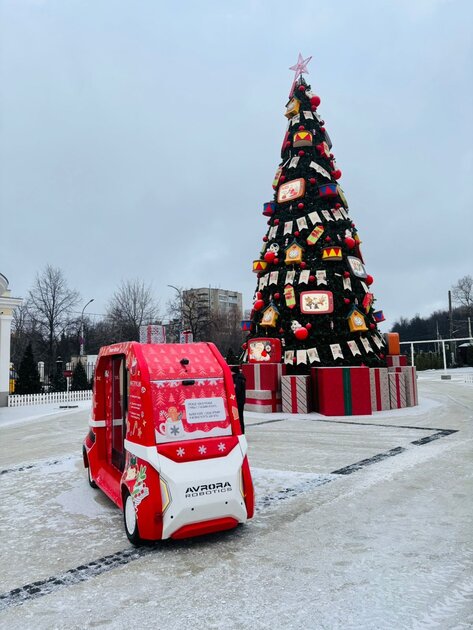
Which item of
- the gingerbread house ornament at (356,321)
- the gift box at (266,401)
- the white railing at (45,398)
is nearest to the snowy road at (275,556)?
the gift box at (266,401)

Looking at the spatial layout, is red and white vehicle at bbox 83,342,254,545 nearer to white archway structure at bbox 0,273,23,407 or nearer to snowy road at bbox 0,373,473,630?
snowy road at bbox 0,373,473,630

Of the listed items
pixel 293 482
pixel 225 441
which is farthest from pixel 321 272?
pixel 225 441

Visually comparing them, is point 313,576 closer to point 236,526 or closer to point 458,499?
point 236,526

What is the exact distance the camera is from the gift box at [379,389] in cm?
1678

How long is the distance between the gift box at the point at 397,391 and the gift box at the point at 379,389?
1.01 feet

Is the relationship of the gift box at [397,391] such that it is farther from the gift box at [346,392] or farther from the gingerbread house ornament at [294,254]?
the gingerbread house ornament at [294,254]

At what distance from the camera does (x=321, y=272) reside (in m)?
18.0

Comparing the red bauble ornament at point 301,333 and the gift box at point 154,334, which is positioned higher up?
the red bauble ornament at point 301,333

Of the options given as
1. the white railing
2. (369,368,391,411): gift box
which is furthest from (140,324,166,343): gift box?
the white railing

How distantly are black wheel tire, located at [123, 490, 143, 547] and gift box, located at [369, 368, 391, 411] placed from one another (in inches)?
520

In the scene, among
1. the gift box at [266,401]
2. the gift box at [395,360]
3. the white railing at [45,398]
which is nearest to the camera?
the gift box at [266,401]

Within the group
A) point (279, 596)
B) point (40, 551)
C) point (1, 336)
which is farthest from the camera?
point (1, 336)

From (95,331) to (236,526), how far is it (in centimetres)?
6063

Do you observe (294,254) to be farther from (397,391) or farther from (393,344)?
(397,391)
